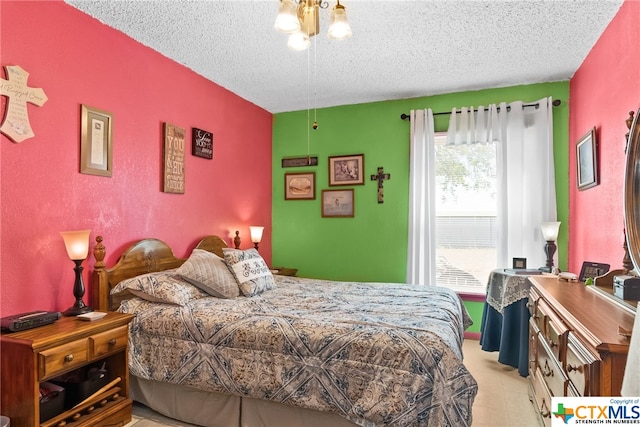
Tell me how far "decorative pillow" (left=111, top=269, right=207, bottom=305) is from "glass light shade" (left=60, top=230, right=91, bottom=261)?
0.41 meters

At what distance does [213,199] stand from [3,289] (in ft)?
6.25

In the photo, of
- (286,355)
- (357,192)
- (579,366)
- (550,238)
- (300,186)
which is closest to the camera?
(579,366)

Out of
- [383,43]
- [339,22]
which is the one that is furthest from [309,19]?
[383,43]

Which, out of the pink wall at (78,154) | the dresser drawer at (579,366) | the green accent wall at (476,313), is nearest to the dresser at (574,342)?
the dresser drawer at (579,366)

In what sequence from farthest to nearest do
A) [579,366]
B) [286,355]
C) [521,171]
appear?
[521,171] → [286,355] → [579,366]

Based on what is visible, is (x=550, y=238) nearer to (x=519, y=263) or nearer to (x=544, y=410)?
(x=519, y=263)

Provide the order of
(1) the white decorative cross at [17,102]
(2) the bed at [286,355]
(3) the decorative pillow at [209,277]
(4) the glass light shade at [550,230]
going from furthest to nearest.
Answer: (4) the glass light shade at [550,230], (3) the decorative pillow at [209,277], (1) the white decorative cross at [17,102], (2) the bed at [286,355]

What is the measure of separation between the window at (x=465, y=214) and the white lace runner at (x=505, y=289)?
676 millimetres

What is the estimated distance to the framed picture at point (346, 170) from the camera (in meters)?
4.29

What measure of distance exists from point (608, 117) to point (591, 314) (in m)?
1.80

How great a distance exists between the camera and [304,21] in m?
1.81

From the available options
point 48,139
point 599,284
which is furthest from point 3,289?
point 599,284

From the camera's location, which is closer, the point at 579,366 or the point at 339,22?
the point at 579,366

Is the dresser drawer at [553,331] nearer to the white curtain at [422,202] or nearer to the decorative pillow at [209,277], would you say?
the white curtain at [422,202]
